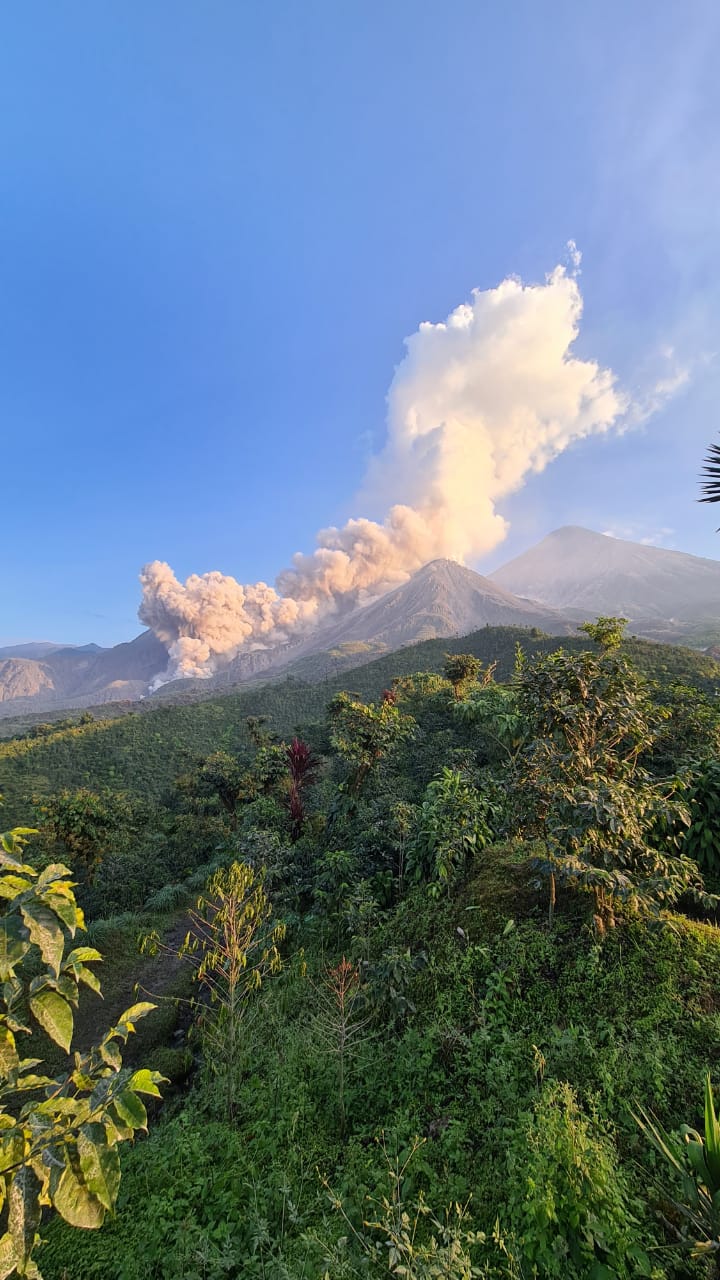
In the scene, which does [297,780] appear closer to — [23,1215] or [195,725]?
[23,1215]

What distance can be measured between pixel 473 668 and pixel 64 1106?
14011 millimetres

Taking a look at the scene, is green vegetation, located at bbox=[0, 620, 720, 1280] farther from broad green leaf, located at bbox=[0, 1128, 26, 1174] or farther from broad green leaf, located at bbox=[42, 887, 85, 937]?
broad green leaf, located at bbox=[42, 887, 85, 937]

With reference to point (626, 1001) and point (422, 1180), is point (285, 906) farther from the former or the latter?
point (626, 1001)

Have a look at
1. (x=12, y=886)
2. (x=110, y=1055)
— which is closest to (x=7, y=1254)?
(x=110, y=1055)

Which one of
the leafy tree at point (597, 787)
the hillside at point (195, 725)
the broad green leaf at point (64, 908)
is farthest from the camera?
the hillside at point (195, 725)

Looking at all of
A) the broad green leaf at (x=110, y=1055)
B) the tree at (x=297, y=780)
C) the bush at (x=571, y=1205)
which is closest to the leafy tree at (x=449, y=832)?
the bush at (x=571, y=1205)

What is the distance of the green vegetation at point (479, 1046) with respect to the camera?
2469mm

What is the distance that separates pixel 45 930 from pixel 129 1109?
2.24ft

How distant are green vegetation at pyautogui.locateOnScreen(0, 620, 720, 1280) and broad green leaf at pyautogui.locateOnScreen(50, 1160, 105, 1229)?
1.40 meters

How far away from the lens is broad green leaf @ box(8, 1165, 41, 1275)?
1.29m

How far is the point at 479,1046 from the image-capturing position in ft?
12.4

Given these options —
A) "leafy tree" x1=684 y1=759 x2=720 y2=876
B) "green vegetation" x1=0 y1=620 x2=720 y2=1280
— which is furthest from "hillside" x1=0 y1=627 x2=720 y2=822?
"green vegetation" x1=0 y1=620 x2=720 y2=1280

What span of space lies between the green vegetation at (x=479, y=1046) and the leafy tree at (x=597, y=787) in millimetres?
30

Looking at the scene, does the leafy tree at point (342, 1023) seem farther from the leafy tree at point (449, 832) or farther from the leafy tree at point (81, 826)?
the leafy tree at point (81, 826)
